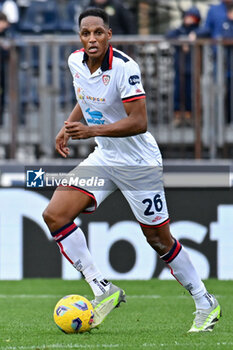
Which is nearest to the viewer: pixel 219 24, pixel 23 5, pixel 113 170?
pixel 113 170

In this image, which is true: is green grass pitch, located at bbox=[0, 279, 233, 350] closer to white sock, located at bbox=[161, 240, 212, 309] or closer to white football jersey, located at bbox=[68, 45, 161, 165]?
white sock, located at bbox=[161, 240, 212, 309]

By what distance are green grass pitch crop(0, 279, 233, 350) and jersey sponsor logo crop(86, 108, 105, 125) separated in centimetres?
159

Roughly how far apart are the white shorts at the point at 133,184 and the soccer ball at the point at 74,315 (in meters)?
0.72

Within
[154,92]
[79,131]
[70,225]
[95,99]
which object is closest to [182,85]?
[154,92]

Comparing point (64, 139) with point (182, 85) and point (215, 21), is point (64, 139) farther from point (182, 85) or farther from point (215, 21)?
point (215, 21)

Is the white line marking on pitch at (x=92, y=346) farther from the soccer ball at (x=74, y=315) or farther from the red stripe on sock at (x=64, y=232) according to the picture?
the red stripe on sock at (x=64, y=232)

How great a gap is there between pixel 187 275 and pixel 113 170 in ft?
3.21

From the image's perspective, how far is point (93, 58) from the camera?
688cm

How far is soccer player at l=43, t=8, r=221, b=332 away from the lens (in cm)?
680

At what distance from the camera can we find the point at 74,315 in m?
6.72

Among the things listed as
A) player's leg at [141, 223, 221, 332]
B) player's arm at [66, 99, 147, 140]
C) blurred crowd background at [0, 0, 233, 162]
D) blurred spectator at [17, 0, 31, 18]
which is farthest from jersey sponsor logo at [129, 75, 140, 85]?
blurred spectator at [17, 0, 31, 18]

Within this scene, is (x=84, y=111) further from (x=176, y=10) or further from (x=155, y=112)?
(x=176, y=10)

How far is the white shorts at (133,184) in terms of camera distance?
702cm

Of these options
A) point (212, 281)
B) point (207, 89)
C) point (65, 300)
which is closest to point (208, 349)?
A: point (65, 300)
